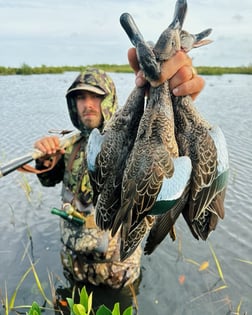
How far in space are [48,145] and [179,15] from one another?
2.74 meters

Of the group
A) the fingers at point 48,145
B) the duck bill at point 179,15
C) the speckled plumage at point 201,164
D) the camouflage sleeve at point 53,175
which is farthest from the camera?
the camouflage sleeve at point 53,175

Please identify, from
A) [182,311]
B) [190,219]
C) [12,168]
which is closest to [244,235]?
[182,311]

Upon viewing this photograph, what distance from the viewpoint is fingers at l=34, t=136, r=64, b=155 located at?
3.93 meters

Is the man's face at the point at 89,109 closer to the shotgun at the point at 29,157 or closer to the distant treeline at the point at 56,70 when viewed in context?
the shotgun at the point at 29,157

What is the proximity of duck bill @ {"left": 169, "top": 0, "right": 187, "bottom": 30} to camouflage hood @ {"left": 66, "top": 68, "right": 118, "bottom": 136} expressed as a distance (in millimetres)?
3004

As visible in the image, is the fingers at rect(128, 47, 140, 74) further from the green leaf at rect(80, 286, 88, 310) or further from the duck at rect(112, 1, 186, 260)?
the green leaf at rect(80, 286, 88, 310)

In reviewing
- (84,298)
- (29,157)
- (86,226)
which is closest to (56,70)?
(86,226)

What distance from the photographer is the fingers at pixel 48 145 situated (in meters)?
3.93

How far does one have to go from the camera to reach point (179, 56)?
1.52m

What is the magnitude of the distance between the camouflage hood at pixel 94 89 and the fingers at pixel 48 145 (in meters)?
0.60

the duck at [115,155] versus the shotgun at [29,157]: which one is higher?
the duck at [115,155]

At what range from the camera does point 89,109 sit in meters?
4.54

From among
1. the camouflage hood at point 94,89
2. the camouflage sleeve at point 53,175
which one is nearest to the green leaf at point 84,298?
the camouflage hood at point 94,89

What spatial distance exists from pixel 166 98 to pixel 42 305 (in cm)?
457
